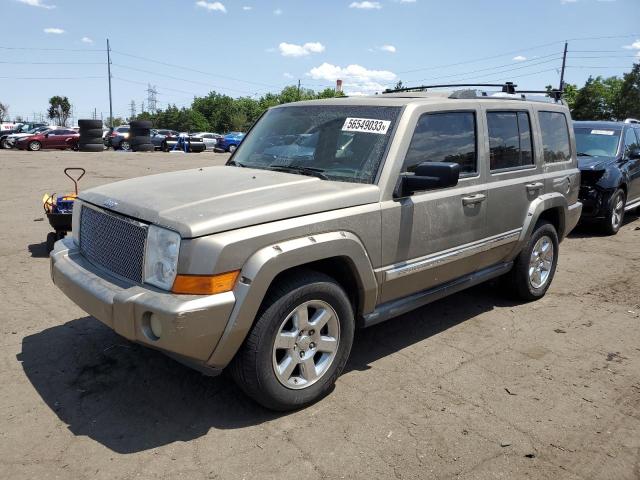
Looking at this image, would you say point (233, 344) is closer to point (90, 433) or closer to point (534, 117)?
point (90, 433)

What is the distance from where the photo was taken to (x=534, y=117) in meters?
5.15

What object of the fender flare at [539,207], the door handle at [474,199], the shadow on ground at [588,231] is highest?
the door handle at [474,199]

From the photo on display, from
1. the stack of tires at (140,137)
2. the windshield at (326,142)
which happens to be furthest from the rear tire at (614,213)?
the stack of tires at (140,137)

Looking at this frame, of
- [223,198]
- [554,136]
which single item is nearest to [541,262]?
[554,136]

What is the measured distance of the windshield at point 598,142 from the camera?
31.1ft

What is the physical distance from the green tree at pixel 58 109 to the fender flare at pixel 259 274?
102m

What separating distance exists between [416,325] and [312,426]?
190cm

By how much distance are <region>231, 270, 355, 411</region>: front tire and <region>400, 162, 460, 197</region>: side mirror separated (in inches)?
33.6

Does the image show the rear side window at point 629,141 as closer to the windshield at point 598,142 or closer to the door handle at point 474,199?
the windshield at point 598,142

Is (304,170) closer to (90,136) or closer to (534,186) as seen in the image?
(534,186)

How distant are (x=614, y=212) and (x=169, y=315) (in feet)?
27.7

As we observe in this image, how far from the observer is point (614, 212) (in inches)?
352

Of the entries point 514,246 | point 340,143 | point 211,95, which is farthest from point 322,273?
point 211,95

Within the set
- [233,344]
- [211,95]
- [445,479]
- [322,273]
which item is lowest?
[445,479]
